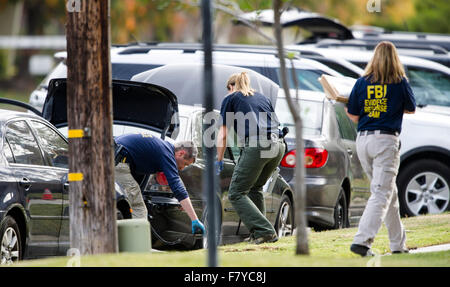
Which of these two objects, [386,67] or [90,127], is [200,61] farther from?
[90,127]

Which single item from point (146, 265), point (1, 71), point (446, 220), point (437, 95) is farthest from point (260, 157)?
A: point (1, 71)

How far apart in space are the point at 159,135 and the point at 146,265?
3440 millimetres

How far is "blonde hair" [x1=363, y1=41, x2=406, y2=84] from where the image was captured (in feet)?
27.1

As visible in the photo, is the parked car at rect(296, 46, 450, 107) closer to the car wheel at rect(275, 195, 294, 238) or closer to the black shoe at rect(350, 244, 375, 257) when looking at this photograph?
the car wheel at rect(275, 195, 294, 238)

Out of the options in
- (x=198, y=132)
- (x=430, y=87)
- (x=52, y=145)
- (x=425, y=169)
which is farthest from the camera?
(x=430, y=87)

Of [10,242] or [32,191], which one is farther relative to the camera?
[32,191]

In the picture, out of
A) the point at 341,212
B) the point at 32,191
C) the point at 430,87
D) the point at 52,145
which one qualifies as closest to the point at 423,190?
the point at 341,212

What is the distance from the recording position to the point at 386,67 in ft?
27.1

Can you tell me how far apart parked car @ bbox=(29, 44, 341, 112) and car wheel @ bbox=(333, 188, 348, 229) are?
59.9 inches

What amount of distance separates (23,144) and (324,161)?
160 inches

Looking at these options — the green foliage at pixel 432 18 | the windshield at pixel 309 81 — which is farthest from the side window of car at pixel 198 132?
the green foliage at pixel 432 18

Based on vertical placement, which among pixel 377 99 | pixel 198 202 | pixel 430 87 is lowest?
pixel 198 202

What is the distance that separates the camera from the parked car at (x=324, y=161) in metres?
11.3

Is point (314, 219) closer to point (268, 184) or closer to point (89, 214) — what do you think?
point (268, 184)
